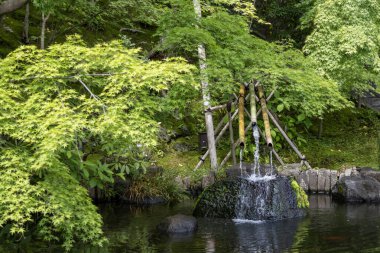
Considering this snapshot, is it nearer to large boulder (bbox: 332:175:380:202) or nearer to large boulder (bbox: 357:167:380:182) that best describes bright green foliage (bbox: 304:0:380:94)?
large boulder (bbox: 357:167:380:182)

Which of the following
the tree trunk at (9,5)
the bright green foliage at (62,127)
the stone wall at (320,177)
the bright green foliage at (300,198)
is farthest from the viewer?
the stone wall at (320,177)

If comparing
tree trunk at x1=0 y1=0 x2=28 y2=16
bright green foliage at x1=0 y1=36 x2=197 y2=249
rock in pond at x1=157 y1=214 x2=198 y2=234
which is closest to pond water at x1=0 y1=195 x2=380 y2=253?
rock in pond at x1=157 y1=214 x2=198 y2=234

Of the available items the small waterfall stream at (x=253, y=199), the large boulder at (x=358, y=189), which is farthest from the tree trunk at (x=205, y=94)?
the large boulder at (x=358, y=189)

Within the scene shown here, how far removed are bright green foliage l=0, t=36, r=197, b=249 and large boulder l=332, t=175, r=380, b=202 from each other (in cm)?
724

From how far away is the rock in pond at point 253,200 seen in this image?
42.2 feet

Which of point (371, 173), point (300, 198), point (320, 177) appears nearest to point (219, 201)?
point (300, 198)

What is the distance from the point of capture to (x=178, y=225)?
37.0 ft

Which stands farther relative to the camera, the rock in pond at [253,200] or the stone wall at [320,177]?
the stone wall at [320,177]

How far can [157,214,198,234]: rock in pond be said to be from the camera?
11188 millimetres

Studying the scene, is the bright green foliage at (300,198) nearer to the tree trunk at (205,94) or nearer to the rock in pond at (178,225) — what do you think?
the rock in pond at (178,225)

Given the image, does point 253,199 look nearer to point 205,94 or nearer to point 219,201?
point 219,201

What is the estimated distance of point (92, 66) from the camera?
9.09 m

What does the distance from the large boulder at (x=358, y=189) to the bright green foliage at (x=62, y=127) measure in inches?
285

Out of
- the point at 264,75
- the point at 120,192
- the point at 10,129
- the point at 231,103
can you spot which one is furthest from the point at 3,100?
the point at 231,103
